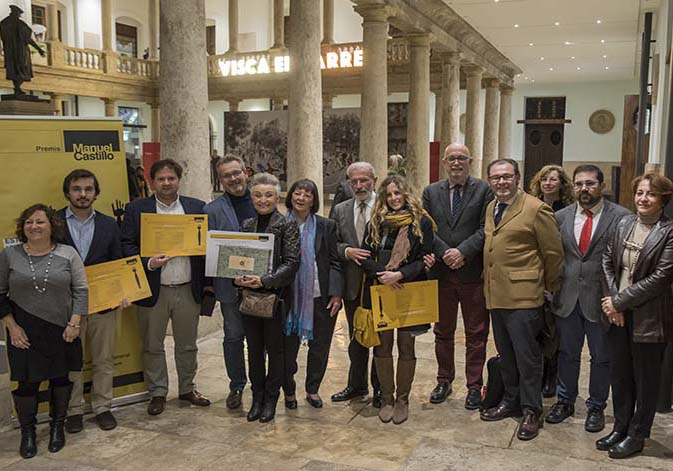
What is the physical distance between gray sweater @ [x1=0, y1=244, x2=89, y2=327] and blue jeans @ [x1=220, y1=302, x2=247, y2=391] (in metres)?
1.07

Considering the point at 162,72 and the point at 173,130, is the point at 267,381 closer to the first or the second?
the point at 173,130

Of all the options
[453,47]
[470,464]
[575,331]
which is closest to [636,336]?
[575,331]

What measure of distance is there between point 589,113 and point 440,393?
2761 cm

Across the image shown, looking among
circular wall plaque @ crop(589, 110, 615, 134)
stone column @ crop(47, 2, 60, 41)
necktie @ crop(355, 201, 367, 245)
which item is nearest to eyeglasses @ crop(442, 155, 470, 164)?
necktie @ crop(355, 201, 367, 245)

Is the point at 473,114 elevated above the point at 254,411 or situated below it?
above

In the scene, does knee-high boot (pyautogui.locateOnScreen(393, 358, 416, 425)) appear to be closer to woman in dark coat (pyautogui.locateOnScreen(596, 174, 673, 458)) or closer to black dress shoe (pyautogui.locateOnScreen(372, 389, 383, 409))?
black dress shoe (pyautogui.locateOnScreen(372, 389, 383, 409))

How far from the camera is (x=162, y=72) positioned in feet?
22.2

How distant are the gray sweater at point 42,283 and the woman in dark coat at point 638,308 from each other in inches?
129

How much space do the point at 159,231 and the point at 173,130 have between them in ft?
7.59

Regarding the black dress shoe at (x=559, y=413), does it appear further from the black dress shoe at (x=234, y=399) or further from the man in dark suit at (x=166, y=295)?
the man in dark suit at (x=166, y=295)

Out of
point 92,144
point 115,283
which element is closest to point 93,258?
point 115,283

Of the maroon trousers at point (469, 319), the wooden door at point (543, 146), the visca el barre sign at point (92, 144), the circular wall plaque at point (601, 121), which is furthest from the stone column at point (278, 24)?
the maroon trousers at point (469, 319)

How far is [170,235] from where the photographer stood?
472cm

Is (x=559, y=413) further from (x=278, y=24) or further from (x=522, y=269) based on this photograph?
(x=278, y=24)
